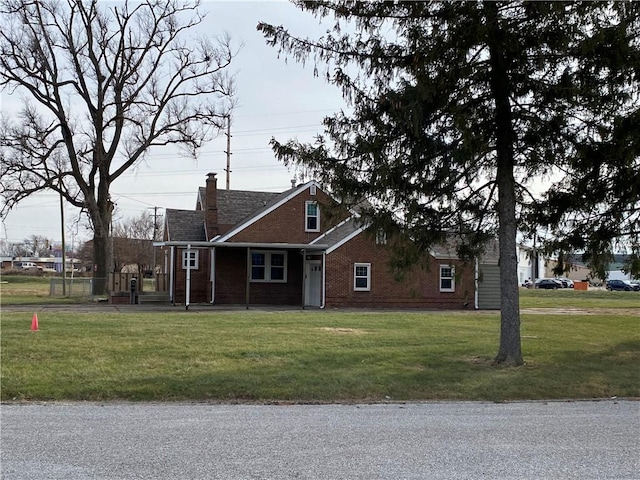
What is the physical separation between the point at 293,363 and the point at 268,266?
19.3 metres

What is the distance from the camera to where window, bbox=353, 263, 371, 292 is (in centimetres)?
2983

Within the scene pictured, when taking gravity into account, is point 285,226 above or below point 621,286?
above

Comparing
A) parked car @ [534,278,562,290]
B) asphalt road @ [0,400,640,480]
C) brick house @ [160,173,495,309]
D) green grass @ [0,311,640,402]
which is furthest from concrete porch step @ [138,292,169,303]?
parked car @ [534,278,562,290]

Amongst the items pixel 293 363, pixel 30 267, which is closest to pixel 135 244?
pixel 30 267

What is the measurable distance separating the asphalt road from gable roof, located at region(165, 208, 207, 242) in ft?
77.4

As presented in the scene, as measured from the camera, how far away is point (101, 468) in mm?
5891

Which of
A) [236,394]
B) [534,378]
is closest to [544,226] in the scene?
[534,378]

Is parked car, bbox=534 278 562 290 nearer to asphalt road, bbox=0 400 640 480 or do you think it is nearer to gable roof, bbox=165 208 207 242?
gable roof, bbox=165 208 207 242

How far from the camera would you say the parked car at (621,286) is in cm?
7544

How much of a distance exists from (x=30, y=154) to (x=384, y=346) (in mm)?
29232

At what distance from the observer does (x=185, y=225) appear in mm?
33531

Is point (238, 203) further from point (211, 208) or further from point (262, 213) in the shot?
point (262, 213)

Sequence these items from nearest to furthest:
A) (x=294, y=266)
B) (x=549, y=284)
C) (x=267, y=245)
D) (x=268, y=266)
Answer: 1. (x=267, y=245)
2. (x=268, y=266)
3. (x=294, y=266)
4. (x=549, y=284)

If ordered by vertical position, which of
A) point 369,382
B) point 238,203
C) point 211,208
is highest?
point 238,203
